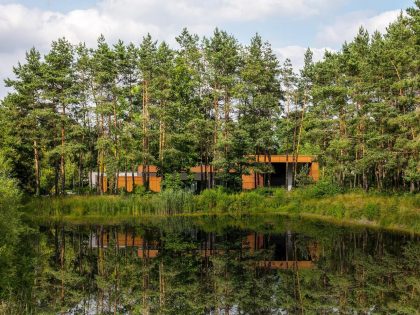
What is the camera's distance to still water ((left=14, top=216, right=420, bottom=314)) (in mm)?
13898

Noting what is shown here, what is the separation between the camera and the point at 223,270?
18.4 meters

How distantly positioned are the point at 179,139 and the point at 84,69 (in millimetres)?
12037

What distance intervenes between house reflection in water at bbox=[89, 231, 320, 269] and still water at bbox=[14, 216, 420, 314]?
5cm

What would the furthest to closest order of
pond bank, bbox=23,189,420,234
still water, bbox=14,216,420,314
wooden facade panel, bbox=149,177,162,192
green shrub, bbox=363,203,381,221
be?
wooden facade panel, bbox=149,177,162,192 < pond bank, bbox=23,189,420,234 < green shrub, bbox=363,203,381,221 < still water, bbox=14,216,420,314

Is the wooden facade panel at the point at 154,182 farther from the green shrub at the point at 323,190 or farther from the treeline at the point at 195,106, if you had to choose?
the green shrub at the point at 323,190

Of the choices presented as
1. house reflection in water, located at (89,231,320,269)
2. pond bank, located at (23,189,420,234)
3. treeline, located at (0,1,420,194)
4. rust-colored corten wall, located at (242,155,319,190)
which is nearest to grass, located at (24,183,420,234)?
pond bank, located at (23,189,420,234)

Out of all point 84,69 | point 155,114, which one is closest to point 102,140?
point 155,114

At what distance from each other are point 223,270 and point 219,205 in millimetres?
19275

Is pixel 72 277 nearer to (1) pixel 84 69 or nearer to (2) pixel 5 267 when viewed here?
(2) pixel 5 267

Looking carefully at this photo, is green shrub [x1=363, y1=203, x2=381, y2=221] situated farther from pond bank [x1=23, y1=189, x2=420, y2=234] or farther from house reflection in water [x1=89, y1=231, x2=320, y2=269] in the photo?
house reflection in water [x1=89, y1=231, x2=320, y2=269]

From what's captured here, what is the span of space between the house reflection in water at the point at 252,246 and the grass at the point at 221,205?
6287 millimetres

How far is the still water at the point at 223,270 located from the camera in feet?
45.6

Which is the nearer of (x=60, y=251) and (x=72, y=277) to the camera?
(x=72, y=277)

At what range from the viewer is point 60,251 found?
2311 centimetres
